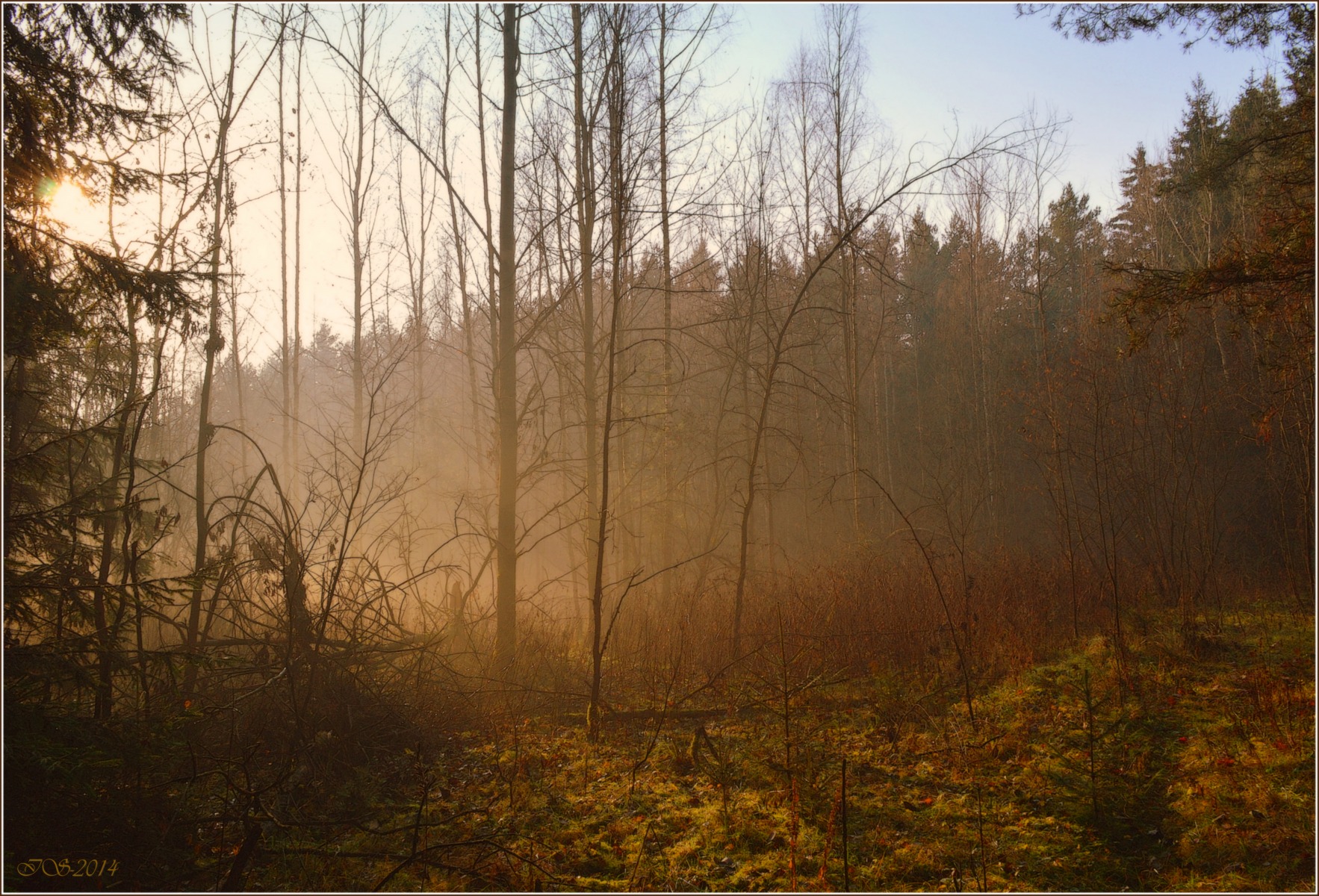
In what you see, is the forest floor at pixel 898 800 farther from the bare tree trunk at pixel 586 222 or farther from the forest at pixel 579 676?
the bare tree trunk at pixel 586 222

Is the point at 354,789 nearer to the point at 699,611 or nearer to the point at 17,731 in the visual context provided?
the point at 17,731

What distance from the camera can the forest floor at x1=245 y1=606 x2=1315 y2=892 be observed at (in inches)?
120

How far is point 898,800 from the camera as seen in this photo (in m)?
3.71

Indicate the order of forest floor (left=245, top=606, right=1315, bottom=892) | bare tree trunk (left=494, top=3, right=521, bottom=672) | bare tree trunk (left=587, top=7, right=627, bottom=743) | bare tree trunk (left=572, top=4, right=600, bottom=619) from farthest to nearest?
bare tree trunk (left=572, top=4, right=600, bottom=619), bare tree trunk (left=494, top=3, right=521, bottom=672), bare tree trunk (left=587, top=7, right=627, bottom=743), forest floor (left=245, top=606, right=1315, bottom=892)

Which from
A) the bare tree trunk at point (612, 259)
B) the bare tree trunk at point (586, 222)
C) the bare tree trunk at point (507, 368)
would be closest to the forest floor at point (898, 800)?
the bare tree trunk at point (612, 259)

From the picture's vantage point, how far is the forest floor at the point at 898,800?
10.00 ft

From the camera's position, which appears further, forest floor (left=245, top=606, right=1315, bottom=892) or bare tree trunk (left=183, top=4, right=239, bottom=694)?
bare tree trunk (left=183, top=4, right=239, bottom=694)

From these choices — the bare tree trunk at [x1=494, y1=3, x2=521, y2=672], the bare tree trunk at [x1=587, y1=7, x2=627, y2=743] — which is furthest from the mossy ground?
the bare tree trunk at [x1=494, y1=3, x2=521, y2=672]

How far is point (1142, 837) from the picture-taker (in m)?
3.22

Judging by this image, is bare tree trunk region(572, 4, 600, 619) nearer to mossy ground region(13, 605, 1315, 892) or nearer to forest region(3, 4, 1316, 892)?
forest region(3, 4, 1316, 892)

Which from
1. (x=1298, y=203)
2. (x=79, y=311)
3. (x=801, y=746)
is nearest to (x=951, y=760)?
(x=801, y=746)

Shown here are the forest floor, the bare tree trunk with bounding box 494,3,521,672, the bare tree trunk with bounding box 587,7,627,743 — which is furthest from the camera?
the bare tree trunk with bounding box 494,3,521,672

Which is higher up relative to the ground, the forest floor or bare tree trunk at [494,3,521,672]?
bare tree trunk at [494,3,521,672]

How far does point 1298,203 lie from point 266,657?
24.5ft
